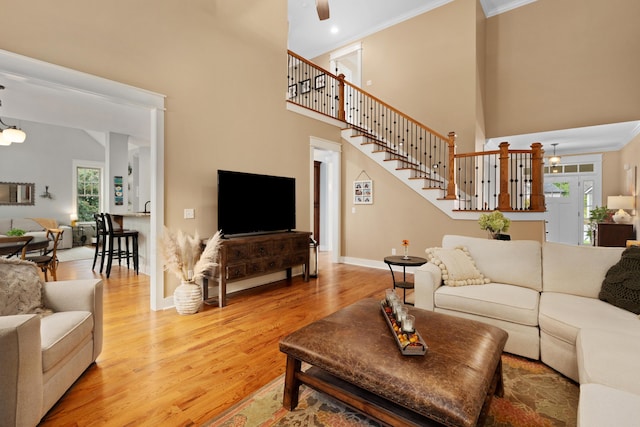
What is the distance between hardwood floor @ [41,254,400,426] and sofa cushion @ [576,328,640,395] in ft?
6.02

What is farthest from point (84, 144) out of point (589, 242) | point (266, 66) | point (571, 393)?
point (589, 242)

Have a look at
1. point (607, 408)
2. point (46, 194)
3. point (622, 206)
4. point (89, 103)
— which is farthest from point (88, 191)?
point (622, 206)

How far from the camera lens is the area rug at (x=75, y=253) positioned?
689cm

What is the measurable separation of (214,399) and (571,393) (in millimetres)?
2296

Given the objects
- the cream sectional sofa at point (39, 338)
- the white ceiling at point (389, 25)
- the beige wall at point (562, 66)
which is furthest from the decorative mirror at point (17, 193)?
the beige wall at point (562, 66)

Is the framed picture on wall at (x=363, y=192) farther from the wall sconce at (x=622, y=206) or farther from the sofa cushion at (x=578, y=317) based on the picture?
the wall sconce at (x=622, y=206)

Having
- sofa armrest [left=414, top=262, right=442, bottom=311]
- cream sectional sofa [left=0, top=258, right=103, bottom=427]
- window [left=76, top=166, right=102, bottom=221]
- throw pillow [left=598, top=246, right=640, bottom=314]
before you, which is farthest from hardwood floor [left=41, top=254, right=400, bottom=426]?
window [left=76, top=166, right=102, bottom=221]

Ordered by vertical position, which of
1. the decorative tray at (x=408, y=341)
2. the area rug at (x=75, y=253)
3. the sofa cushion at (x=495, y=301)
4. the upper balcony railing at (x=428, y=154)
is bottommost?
the area rug at (x=75, y=253)

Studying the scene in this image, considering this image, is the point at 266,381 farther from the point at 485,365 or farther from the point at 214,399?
the point at 485,365

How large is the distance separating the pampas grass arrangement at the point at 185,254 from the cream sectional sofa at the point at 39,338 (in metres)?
1.08

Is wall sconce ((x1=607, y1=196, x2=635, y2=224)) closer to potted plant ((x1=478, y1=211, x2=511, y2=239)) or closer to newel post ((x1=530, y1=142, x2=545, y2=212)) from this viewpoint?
newel post ((x1=530, y1=142, x2=545, y2=212))

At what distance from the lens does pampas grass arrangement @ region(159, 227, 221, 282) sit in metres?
3.37

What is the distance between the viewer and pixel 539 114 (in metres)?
6.38

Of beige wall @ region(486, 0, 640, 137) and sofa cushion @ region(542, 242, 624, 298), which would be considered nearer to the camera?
sofa cushion @ region(542, 242, 624, 298)
